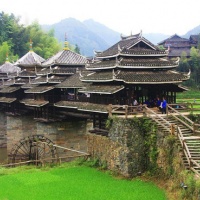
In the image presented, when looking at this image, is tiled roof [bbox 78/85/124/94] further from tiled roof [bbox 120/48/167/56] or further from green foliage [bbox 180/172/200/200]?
green foliage [bbox 180/172/200/200]

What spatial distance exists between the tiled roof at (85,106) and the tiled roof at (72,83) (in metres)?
1.35

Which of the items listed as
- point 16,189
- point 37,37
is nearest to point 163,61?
point 16,189

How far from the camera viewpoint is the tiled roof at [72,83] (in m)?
28.1

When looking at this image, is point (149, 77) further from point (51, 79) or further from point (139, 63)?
point (51, 79)

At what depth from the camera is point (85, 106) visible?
25.4 m

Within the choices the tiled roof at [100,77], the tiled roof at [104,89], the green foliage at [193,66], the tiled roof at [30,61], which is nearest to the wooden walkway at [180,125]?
the tiled roof at [104,89]

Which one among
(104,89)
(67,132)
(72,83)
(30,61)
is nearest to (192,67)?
(30,61)

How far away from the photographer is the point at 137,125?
2041 centimetres

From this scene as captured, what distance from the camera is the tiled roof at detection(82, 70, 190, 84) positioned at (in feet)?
72.3

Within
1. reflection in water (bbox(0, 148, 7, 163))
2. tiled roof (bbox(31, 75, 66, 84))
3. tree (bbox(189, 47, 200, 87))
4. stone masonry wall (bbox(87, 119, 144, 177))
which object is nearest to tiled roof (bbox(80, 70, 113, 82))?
→ stone masonry wall (bbox(87, 119, 144, 177))

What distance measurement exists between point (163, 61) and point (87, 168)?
335 inches

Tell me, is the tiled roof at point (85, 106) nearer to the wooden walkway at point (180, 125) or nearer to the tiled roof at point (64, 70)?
the wooden walkway at point (180, 125)

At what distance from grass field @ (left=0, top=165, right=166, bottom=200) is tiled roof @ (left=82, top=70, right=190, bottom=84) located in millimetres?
5750

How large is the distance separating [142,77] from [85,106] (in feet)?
16.3
